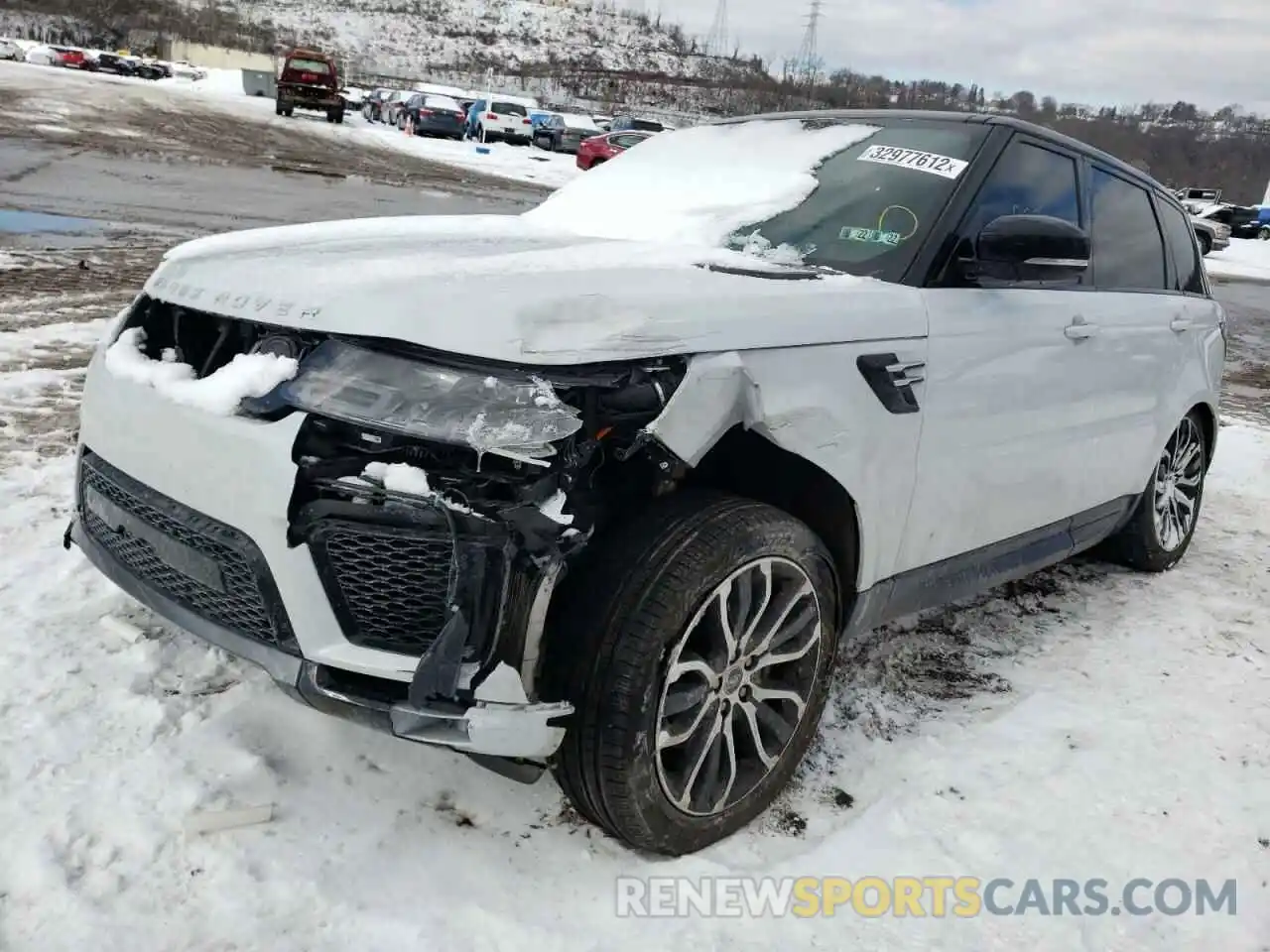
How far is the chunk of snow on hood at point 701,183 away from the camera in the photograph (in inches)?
116

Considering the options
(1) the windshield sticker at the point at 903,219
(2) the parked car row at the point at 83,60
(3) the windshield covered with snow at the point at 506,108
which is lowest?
(1) the windshield sticker at the point at 903,219

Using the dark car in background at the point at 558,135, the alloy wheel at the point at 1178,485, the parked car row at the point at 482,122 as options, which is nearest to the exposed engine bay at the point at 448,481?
the alloy wheel at the point at 1178,485

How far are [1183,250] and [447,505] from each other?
372 cm

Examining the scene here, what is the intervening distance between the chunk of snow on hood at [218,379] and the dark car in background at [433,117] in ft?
114

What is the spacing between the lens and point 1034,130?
314 cm

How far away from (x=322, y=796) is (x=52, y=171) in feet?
45.9

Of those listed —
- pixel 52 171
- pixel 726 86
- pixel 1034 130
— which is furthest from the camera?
pixel 726 86

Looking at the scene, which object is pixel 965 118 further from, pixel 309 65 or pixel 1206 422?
pixel 309 65

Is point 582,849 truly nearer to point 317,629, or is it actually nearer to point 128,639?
point 317,629

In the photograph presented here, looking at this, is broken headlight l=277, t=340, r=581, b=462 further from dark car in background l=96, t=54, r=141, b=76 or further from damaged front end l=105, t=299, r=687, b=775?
dark car in background l=96, t=54, r=141, b=76

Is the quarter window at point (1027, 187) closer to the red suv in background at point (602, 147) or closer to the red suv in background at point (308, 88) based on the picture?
the red suv in background at point (602, 147)

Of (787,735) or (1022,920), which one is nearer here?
(1022,920)

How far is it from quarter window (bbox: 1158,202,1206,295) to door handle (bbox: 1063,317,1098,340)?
1100 mm

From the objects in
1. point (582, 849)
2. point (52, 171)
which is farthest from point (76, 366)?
point (52, 171)
